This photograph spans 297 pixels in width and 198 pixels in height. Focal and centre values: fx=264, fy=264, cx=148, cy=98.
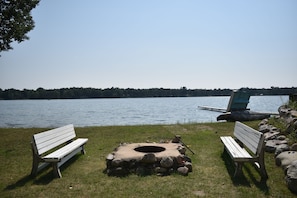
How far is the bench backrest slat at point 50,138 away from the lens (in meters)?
6.20

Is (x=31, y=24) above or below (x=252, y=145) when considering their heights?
above

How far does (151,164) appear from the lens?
21.6 ft

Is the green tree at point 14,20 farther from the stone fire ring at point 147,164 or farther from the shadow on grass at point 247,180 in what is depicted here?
the shadow on grass at point 247,180

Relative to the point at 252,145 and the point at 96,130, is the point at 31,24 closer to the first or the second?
the point at 96,130

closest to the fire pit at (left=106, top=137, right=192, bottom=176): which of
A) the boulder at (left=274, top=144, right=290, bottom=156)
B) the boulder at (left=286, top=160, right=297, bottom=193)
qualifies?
the boulder at (left=286, top=160, right=297, bottom=193)

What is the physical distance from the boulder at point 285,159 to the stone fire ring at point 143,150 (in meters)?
2.46

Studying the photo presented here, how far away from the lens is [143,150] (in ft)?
26.2

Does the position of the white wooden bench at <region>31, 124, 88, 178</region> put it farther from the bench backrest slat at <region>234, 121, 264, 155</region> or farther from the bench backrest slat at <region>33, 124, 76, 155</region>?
the bench backrest slat at <region>234, 121, 264, 155</region>

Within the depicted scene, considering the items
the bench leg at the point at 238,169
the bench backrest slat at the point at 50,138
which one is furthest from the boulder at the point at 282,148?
the bench backrest slat at the point at 50,138

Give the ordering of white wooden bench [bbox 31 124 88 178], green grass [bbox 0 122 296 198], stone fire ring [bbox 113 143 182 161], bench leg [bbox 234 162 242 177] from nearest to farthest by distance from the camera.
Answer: green grass [bbox 0 122 296 198] → bench leg [bbox 234 162 242 177] → white wooden bench [bbox 31 124 88 178] → stone fire ring [bbox 113 143 182 161]

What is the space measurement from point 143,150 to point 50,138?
269 centimetres

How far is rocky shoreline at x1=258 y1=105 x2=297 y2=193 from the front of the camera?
17.1 ft

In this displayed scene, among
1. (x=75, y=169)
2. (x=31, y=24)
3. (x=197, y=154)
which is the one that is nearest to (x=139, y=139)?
(x=197, y=154)

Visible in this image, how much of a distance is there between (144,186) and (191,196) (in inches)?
42.1
